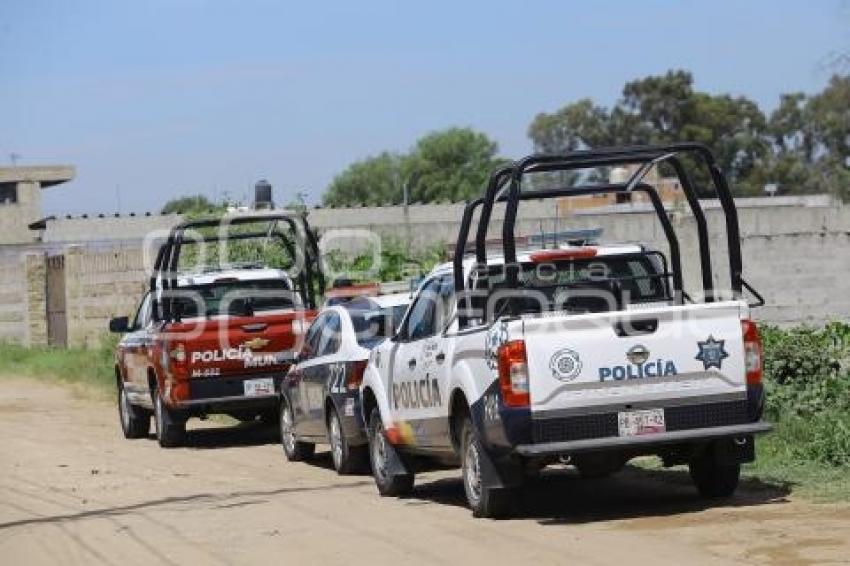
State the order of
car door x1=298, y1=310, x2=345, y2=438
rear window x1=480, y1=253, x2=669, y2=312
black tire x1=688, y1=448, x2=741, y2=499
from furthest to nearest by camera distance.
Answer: car door x1=298, y1=310, x2=345, y2=438
rear window x1=480, y1=253, x2=669, y2=312
black tire x1=688, y1=448, x2=741, y2=499

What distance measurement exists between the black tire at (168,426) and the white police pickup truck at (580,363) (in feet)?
23.6

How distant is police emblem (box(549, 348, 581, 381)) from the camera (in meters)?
11.2

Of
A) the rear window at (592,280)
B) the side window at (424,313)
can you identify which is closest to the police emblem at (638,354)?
the rear window at (592,280)

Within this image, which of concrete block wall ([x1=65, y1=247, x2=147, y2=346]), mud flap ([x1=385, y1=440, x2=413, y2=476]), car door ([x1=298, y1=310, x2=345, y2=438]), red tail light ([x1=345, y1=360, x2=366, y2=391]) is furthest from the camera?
concrete block wall ([x1=65, y1=247, x2=147, y2=346])

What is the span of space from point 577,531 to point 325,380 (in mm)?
5343

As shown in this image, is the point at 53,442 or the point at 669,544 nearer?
the point at 669,544

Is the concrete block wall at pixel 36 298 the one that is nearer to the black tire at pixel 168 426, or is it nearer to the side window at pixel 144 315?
the side window at pixel 144 315

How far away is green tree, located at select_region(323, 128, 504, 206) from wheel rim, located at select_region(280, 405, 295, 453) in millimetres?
70513

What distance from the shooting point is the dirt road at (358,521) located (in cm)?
1031

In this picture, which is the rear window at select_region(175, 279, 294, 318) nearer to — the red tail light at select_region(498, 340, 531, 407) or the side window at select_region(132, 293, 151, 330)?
the side window at select_region(132, 293, 151, 330)

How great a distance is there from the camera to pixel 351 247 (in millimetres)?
→ 28250

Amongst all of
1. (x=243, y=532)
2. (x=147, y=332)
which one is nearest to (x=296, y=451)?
(x=147, y=332)

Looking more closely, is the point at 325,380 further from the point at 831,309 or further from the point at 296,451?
the point at 831,309

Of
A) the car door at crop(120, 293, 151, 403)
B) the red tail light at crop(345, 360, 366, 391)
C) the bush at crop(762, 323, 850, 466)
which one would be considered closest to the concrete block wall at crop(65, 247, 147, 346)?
the car door at crop(120, 293, 151, 403)
